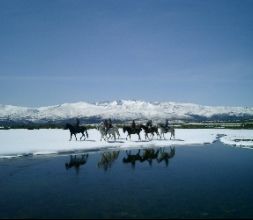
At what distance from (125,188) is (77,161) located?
9679 millimetres

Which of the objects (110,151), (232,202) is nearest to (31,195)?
(232,202)

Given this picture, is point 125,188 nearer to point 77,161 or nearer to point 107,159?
point 77,161

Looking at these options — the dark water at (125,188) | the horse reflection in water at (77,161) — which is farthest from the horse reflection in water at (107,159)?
the horse reflection in water at (77,161)

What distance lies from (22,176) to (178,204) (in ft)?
28.7

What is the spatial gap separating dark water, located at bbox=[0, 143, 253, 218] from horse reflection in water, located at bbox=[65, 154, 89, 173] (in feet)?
0.18

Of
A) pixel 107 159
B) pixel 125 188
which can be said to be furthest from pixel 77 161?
pixel 125 188

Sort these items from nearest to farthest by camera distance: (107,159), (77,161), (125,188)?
(125,188) < (77,161) < (107,159)

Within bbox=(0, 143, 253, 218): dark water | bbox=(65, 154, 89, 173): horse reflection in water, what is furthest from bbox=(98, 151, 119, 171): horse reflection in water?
bbox=(65, 154, 89, 173): horse reflection in water

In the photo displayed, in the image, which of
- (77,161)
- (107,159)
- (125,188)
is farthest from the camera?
(107,159)

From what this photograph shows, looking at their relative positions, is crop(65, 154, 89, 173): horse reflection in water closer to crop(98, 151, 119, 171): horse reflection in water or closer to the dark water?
the dark water

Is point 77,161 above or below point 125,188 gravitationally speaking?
above

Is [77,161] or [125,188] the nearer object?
[125,188]

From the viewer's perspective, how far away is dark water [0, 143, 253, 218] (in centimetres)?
1195

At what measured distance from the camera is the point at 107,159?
26172 mm
